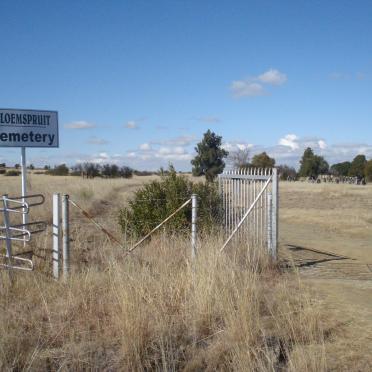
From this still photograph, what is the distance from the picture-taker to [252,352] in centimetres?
516

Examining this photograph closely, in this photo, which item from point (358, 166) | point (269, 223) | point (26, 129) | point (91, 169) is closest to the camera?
point (269, 223)

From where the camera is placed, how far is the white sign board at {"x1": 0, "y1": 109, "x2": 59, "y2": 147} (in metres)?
10.1

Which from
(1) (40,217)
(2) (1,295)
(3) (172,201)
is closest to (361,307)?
(2) (1,295)

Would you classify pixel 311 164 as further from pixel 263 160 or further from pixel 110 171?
pixel 110 171

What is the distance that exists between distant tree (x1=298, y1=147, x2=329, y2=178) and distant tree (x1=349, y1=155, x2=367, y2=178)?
210 inches

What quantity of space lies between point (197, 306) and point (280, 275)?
321 centimetres

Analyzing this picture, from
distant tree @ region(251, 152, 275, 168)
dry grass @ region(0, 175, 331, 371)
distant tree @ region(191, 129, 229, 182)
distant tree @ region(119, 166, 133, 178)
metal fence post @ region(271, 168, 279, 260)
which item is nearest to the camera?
dry grass @ region(0, 175, 331, 371)

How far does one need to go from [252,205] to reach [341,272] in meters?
2.09

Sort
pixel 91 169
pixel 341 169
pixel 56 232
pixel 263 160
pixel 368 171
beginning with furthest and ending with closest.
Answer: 1. pixel 341 169
2. pixel 368 171
3. pixel 263 160
4. pixel 91 169
5. pixel 56 232

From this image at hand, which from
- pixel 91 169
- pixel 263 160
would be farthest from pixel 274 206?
pixel 263 160

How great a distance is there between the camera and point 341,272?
10.0 m

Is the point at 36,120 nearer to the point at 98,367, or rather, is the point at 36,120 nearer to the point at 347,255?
the point at 98,367

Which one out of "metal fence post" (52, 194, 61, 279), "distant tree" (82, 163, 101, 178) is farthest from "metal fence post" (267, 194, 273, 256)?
"distant tree" (82, 163, 101, 178)

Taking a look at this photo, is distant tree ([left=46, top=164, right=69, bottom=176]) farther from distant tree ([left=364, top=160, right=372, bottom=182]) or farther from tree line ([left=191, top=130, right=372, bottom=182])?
distant tree ([left=364, top=160, right=372, bottom=182])
